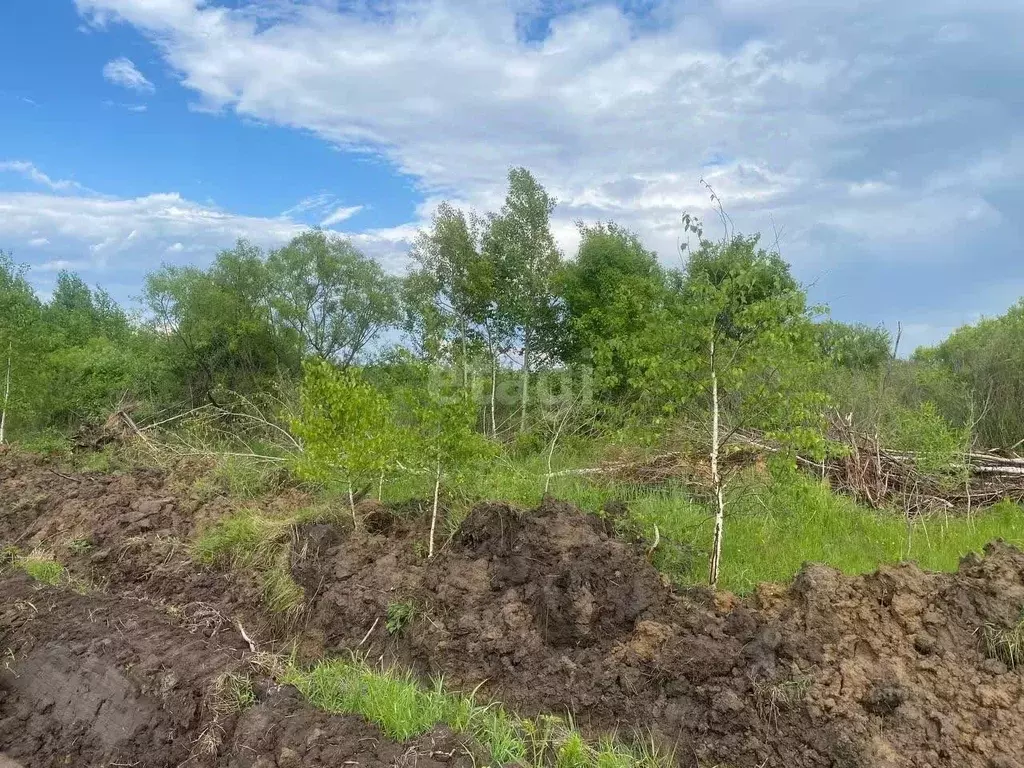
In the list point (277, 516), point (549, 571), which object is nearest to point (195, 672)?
point (549, 571)

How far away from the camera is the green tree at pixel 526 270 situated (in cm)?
1942

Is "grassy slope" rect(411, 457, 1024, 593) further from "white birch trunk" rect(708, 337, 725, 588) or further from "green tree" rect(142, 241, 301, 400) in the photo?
"green tree" rect(142, 241, 301, 400)

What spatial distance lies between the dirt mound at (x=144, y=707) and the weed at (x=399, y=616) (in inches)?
42.4

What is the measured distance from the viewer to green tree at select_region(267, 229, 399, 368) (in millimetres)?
23109

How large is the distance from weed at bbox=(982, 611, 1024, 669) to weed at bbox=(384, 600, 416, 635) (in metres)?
3.92

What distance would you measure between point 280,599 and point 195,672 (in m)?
1.40

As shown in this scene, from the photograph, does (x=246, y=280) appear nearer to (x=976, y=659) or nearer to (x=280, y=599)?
(x=280, y=599)

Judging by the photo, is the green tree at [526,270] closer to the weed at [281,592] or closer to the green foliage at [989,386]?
the green foliage at [989,386]

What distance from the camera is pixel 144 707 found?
5.41m

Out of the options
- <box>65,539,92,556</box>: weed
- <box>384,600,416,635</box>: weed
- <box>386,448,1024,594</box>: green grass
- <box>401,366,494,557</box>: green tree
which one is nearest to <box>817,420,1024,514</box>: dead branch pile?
<box>386,448,1024,594</box>: green grass

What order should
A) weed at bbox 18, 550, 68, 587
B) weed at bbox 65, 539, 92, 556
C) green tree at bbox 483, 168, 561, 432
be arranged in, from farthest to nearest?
green tree at bbox 483, 168, 561, 432, weed at bbox 65, 539, 92, 556, weed at bbox 18, 550, 68, 587

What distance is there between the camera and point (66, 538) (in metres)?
9.07

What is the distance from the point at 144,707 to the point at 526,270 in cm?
A: 1530

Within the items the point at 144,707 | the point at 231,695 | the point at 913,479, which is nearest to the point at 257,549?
the point at 144,707
